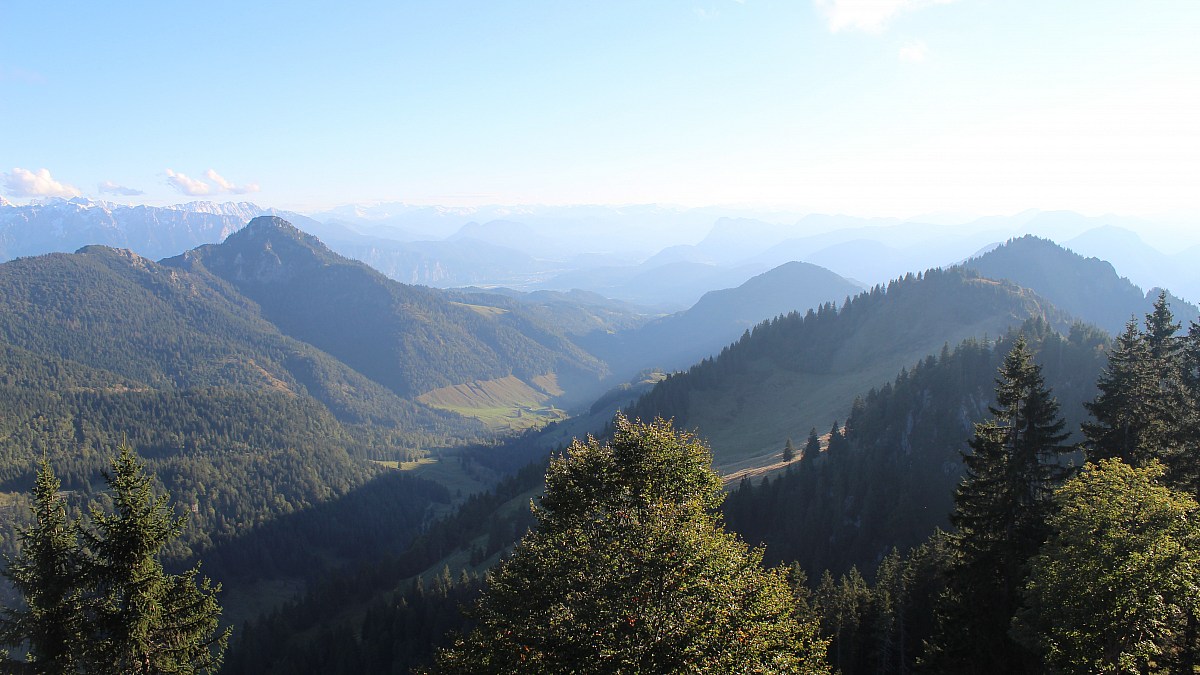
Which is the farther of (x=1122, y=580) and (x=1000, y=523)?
(x=1000, y=523)

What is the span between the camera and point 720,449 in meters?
175

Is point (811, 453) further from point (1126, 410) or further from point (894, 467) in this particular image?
point (1126, 410)

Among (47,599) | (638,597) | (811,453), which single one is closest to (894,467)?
(811,453)

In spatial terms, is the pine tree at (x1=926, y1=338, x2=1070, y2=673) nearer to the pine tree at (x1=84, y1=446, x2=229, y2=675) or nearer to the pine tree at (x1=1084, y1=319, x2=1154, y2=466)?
the pine tree at (x1=1084, y1=319, x2=1154, y2=466)

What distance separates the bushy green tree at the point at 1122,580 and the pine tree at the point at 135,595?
3012cm

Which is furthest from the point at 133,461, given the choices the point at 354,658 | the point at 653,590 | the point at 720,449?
the point at 720,449

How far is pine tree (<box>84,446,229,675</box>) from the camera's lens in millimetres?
21297

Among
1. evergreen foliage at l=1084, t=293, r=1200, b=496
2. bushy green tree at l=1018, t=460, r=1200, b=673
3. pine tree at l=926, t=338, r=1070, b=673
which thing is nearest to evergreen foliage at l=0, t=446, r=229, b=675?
bushy green tree at l=1018, t=460, r=1200, b=673

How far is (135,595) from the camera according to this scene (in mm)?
21594

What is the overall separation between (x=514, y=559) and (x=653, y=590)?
34.2ft

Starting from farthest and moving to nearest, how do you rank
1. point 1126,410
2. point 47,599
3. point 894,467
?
point 894,467 → point 1126,410 → point 47,599

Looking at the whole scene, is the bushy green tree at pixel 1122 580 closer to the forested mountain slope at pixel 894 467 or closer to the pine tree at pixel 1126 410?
the pine tree at pixel 1126 410

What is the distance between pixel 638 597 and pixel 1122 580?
1574cm

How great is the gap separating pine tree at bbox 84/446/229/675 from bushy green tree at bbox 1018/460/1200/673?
1186 inches
